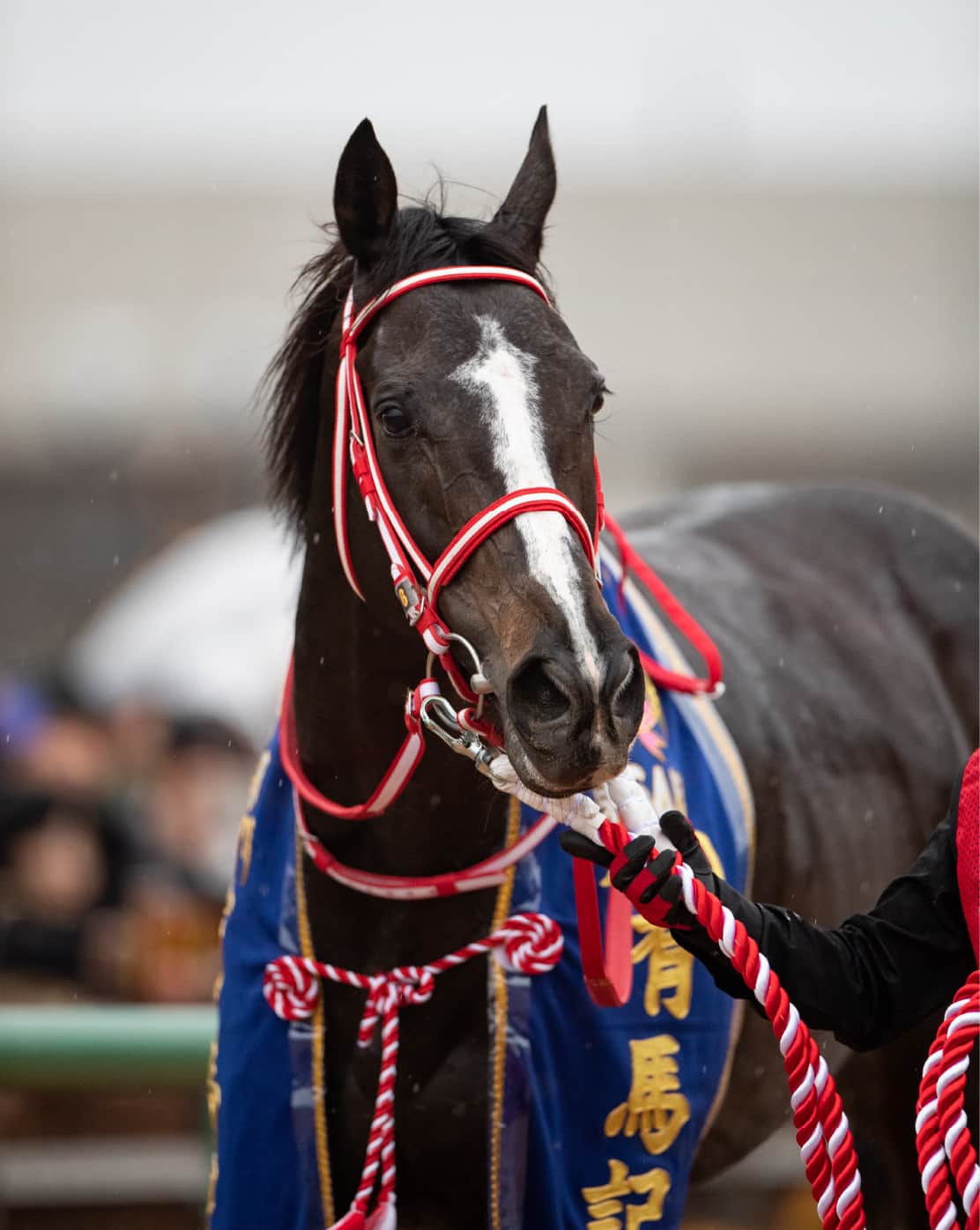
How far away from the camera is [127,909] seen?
5.82 m

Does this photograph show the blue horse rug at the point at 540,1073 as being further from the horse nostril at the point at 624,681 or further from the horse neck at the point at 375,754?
the horse nostril at the point at 624,681

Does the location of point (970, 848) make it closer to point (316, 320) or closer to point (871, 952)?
point (871, 952)

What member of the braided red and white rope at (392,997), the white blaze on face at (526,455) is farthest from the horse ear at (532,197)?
the braided red and white rope at (392,997)

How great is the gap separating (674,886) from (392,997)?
28.7 inches

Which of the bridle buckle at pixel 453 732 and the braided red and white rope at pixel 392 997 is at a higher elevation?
the bridle buckle at pixel 453 732

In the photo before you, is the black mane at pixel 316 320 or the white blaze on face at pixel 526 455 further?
the black mane at pixel 316 320

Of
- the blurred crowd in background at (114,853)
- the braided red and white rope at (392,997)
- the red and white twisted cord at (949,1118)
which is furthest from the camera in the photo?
the blurred crowd in background at (114,853)

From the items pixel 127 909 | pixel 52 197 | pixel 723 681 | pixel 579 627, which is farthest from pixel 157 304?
pixel 579 627

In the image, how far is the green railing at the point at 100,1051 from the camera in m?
4.09

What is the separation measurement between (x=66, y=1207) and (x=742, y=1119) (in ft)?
8.76

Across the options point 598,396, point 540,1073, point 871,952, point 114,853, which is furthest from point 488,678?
point 114,853

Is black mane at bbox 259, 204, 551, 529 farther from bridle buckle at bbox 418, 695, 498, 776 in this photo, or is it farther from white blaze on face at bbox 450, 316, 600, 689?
bridle buckle at bbox 418, 695, 498, 776

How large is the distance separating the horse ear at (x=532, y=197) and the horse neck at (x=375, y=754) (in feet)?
1.83

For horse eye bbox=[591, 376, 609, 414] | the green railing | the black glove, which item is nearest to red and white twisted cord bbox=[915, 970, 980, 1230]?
the black glove
